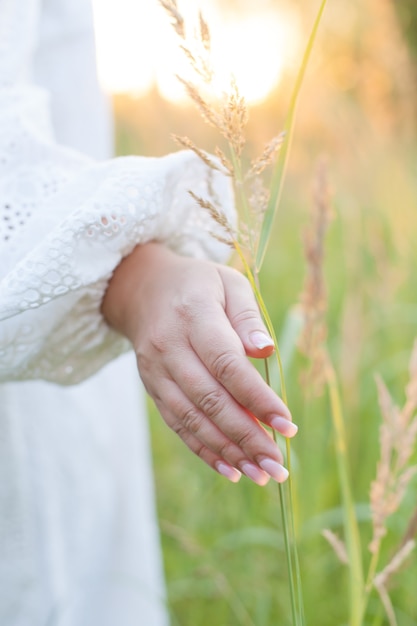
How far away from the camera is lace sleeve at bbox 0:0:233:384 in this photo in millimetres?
639

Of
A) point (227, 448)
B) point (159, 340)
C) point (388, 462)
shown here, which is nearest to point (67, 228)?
point (159, 340)

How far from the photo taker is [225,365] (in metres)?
0.54

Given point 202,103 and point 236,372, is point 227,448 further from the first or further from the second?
point 202,103

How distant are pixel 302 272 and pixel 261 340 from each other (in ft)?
6.35

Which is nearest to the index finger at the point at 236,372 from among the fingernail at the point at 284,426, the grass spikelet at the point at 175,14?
the fingernail at the point at 284,426

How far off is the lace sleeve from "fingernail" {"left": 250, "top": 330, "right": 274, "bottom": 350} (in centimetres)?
15

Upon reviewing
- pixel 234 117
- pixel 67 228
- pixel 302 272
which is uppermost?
pixel 234 117

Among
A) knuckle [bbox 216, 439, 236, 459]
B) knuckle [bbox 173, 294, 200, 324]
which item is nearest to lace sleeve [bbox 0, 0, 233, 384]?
knuckle [bbox 173, 294, 200, 324]

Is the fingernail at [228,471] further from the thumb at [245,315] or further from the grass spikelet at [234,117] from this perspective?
the grass spikelet at [234,117]

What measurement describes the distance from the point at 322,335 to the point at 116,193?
315mm

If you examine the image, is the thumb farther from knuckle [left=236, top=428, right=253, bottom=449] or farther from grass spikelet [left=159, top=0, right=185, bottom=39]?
grass spikelet [left=159, top=0, right=185, bottom=39]

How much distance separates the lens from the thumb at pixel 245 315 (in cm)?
55

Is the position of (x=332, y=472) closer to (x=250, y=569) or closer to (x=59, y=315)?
(x=250, y=569)

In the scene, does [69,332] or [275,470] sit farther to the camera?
[69,332]
